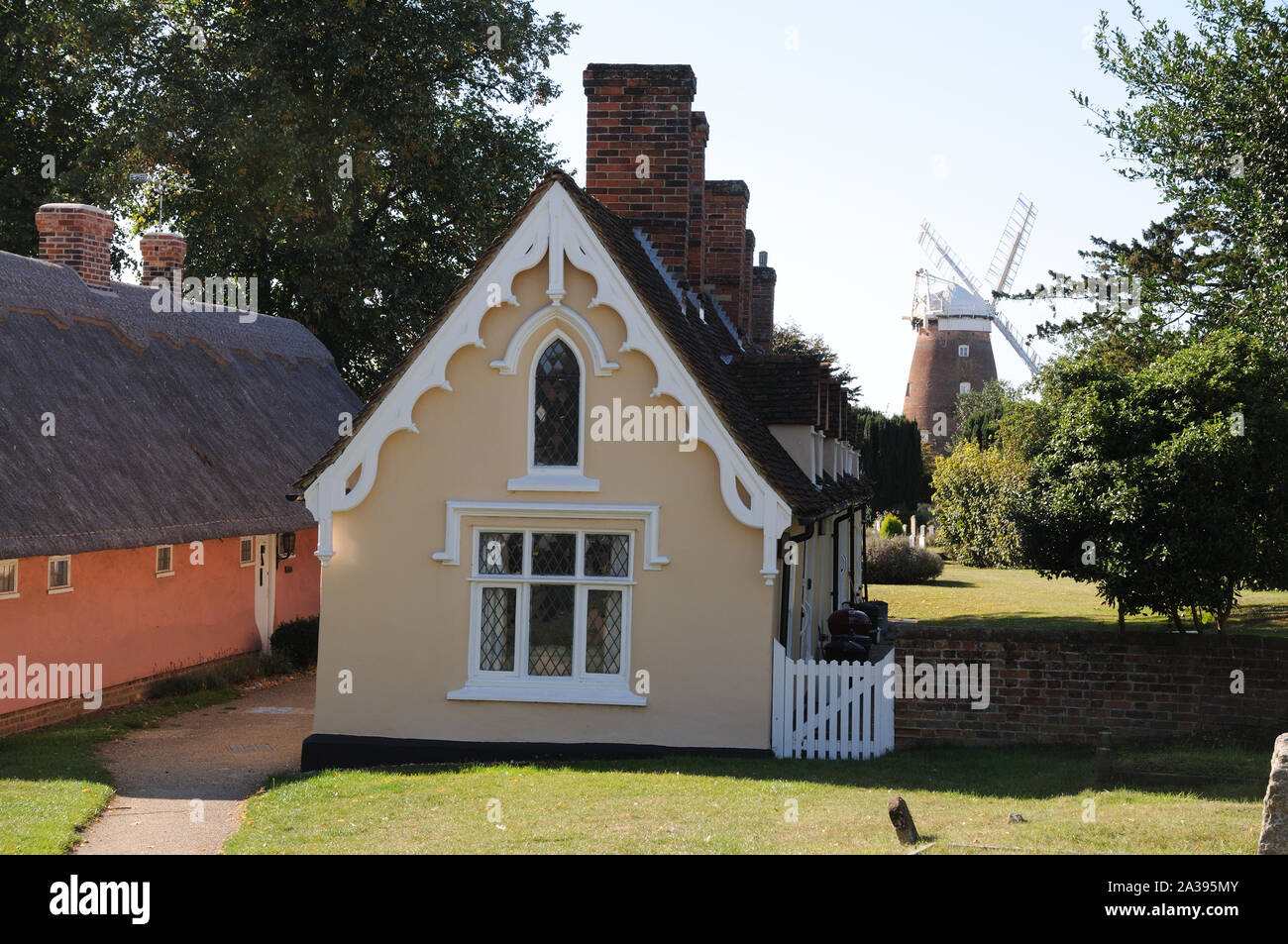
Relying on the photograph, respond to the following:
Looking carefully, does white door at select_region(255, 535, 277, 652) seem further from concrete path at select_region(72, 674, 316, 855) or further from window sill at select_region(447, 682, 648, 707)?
window sill at select_region(447, 682, 648, 707)

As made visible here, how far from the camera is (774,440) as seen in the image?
1823cm

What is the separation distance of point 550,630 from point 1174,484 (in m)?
7.70

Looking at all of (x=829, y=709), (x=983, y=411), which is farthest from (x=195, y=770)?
(x=983, y=411)

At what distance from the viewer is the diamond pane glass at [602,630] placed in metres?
15.2

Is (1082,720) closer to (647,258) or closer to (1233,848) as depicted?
(1233,848)

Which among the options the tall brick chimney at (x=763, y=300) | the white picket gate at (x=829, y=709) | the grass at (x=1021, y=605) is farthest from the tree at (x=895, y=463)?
the white picket gate at (x=829, y=709)

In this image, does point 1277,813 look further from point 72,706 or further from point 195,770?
point 72,706

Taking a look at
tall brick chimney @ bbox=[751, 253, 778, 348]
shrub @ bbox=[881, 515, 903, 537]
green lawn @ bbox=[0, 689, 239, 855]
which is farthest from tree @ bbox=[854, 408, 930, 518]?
green lawn @ bbox=[0, 689, 239, 855]

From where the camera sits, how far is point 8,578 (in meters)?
17.3

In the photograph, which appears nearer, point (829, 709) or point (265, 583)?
point (829, 709)

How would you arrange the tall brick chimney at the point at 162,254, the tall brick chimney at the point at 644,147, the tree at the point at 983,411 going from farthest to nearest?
the tree at the point at 983,411 → the tall brick chimney at the point at 162,254 → the tall brick chimney at the point at 644,147

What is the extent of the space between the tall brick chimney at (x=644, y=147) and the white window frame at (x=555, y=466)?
4990 mm

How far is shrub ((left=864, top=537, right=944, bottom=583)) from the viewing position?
128 ft

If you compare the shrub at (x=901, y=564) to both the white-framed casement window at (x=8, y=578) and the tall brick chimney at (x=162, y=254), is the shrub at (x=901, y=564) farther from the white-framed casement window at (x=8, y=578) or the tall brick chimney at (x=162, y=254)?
the white-framed casement window at (x=8, y=578)
